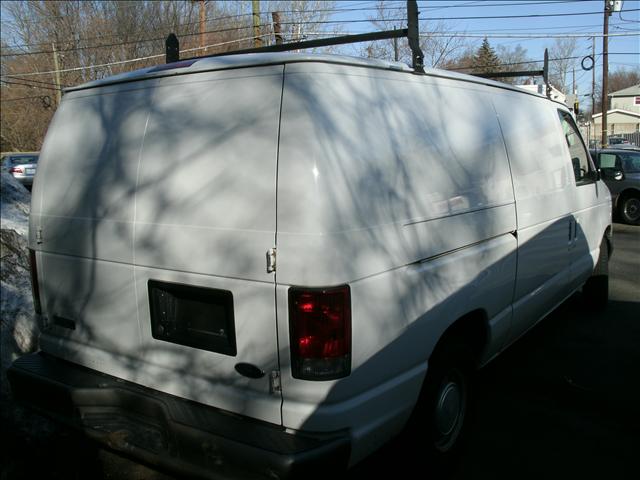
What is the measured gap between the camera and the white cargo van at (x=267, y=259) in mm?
2219

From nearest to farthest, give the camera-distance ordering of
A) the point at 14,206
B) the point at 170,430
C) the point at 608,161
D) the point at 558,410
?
the point at 170,430 → the point at 558,410 → the point at 14,206 → the point at 608,161

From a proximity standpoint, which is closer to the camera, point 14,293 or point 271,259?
point 271,259

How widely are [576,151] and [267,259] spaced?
12.3ft

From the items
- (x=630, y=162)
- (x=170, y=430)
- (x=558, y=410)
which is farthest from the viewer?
(x=630, y=162)

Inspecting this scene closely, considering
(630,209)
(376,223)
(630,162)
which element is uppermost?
(376,223)

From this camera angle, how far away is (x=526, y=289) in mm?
3787

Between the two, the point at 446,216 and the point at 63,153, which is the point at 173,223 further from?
the point at 446,216

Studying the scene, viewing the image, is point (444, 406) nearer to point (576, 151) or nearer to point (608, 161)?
point (576, 151)

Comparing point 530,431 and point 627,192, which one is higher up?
point 627,192

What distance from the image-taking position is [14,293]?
432 cm

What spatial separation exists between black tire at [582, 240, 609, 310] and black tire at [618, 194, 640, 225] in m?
7.03

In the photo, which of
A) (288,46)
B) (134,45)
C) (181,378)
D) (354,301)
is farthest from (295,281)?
(134,45)

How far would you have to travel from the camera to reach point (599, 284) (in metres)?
5.90

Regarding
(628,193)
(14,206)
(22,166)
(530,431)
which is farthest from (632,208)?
(22,166)
